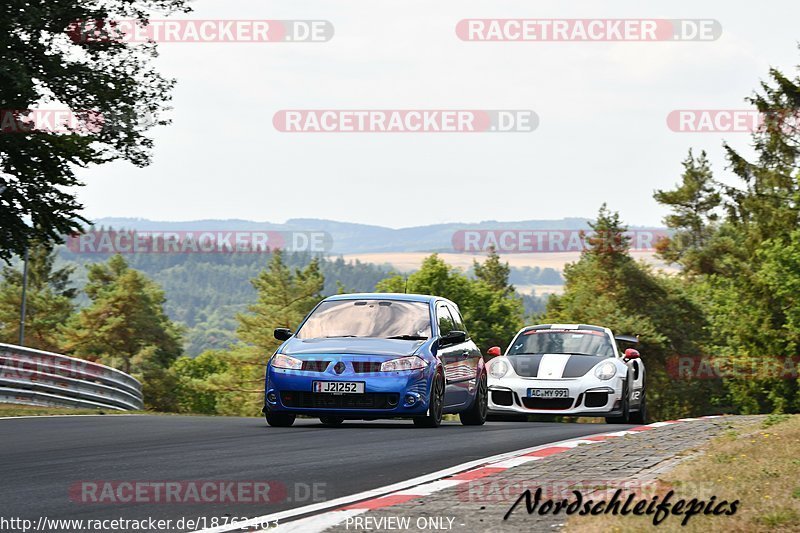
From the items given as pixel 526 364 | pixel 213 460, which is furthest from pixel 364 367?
pixel 526 364

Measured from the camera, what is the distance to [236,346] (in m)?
97.6

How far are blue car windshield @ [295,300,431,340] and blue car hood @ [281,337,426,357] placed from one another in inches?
11.0

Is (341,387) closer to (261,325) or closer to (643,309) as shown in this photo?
(643,309)

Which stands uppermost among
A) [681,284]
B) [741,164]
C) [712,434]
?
[741,164]

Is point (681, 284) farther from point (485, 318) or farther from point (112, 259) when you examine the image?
point (112, 259)

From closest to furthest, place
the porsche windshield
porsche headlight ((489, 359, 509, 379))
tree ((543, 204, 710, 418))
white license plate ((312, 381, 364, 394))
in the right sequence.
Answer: white license plate ((312, 381, 364, 394)) < porsche headlight ((489, 359, 509, 379)) < the porsche windshield < tree ((543, 204, 710, 418))

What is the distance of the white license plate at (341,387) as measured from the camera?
13.5 metres

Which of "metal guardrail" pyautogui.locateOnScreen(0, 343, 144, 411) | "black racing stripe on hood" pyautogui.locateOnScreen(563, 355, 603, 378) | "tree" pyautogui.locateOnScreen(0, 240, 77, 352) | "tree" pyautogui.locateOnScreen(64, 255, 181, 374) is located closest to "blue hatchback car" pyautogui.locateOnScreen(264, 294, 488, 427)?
"black racing stripe on hood" pyautogui.locateOnScreen(563, 355, 603, 378)

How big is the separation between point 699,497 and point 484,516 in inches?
50.3

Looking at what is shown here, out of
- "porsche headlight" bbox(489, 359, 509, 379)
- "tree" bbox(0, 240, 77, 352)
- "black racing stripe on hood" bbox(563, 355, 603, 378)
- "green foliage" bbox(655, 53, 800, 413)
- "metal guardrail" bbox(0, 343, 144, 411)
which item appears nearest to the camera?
"black racing stripe on hood" bbox(563, 355, 603, 378)

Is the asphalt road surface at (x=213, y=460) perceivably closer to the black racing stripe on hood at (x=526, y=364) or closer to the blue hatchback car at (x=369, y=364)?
the blue hatchback car at (x=369, y=364)

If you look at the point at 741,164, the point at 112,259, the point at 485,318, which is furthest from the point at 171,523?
the point at 112,259

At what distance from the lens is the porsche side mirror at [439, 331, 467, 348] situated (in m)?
14.5

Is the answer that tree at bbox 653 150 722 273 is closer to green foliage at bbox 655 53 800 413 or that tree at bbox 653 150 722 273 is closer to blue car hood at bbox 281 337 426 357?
green foliage at bbox 655 53 800 413
